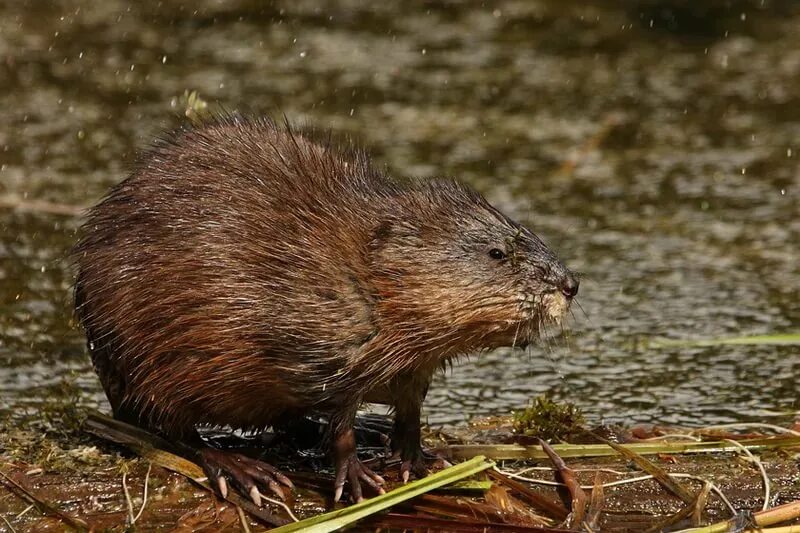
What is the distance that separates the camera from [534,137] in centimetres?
905

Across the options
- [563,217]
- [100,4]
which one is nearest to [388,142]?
[563,217]

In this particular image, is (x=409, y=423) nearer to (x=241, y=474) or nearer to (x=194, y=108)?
(x=241, y=474)

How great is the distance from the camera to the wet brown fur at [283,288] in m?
4.47

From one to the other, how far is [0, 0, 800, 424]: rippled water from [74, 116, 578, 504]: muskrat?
45.5 inches

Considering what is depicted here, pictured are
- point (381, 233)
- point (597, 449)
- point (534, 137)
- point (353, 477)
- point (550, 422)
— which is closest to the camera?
point (353, 477)

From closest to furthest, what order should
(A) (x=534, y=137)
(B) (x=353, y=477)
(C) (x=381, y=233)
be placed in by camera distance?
(B) (x=353, y=477) → (C) (x=381, y=233) → (A) (x=534, y=137)

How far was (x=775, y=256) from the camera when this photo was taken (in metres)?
7.36

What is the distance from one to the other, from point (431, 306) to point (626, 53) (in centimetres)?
630

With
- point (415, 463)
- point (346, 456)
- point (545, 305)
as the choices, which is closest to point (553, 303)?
point (545, 305)

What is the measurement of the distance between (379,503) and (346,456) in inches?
8.9

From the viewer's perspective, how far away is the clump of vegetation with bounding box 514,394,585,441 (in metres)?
5.01

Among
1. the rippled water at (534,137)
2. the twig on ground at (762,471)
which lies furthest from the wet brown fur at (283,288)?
the rippled water at (534,137)

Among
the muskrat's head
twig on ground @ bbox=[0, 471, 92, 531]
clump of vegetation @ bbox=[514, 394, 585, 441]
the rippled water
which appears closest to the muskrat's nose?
the muskrat's head

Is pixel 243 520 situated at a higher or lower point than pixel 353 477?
lower
